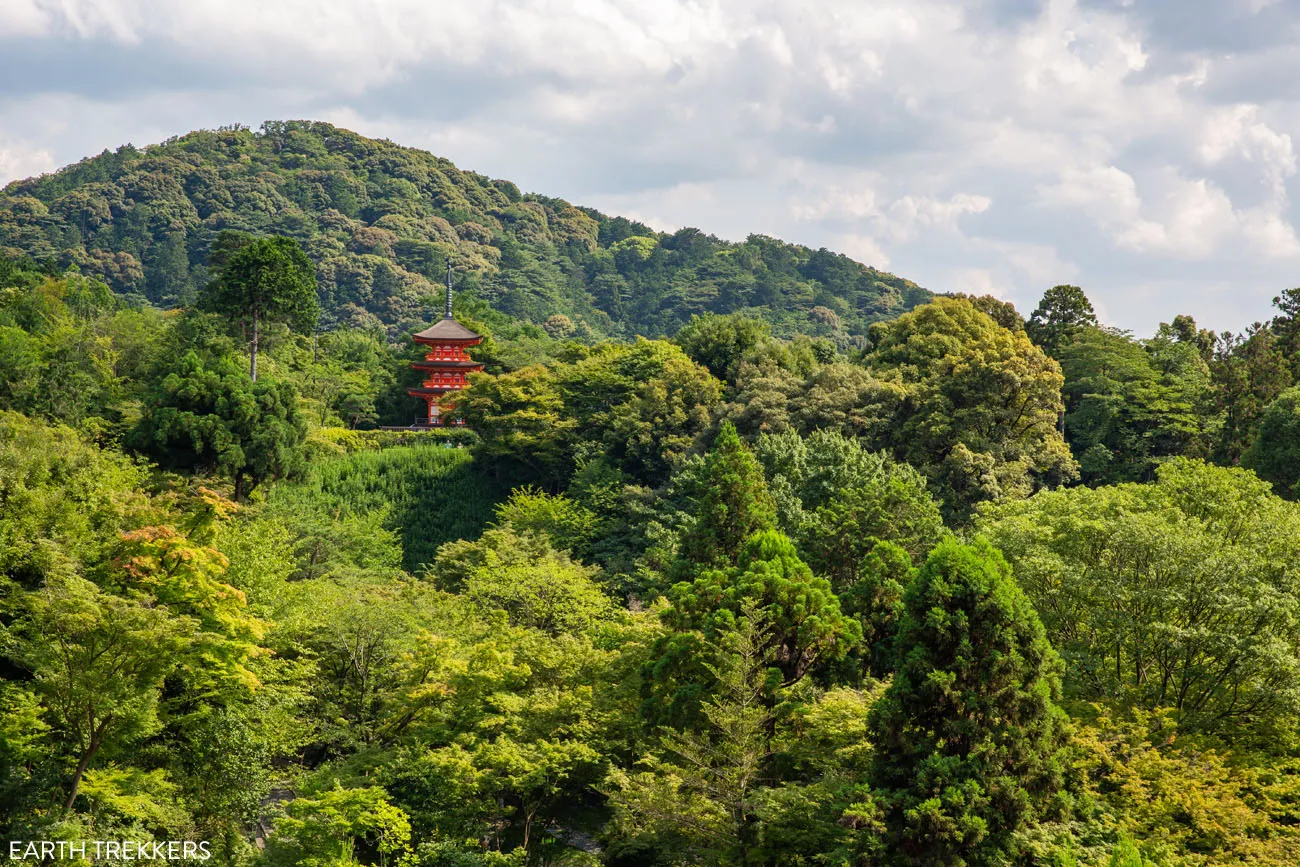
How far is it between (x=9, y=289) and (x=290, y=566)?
863 inches

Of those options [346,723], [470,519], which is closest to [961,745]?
[346,723]

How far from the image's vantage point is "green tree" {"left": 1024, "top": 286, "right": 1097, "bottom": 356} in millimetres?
29719

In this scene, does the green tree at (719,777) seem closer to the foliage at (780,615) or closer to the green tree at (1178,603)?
the foliage at (780,615)

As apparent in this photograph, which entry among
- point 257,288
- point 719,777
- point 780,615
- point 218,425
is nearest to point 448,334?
point 257,288

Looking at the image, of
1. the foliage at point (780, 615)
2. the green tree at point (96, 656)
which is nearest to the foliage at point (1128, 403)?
the foliage at point (780, 615)

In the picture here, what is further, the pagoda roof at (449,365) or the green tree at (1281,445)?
the pagoda roof at (449,365)

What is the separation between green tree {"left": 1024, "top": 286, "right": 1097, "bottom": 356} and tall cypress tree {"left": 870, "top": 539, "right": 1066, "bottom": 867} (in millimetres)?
19744

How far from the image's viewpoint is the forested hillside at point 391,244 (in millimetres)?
77938

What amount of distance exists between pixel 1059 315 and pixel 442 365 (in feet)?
68.3

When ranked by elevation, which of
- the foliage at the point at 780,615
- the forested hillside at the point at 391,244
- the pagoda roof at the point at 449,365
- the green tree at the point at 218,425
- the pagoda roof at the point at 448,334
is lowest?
the foliage at the point at 780,615

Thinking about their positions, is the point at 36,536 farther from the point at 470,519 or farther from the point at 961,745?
the point at 470,519

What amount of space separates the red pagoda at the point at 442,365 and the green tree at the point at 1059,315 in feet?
61.3

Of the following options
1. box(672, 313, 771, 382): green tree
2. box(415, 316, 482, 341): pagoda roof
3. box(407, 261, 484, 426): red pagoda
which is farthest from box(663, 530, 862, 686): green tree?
box(415, 316, 482, 341): pagoda roof

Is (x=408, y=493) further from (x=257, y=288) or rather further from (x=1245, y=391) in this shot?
(x=1245, y=391)
